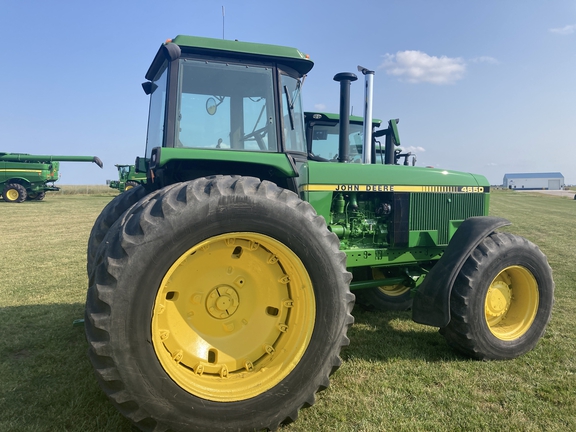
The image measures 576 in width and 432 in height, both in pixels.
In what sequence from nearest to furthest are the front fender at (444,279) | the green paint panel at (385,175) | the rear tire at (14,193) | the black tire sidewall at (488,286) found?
the front fender at (444,279), the black tire sidewall at (488,286), the green paint panel at (385,175), the rear tire at (14,193)

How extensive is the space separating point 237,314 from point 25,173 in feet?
84.8

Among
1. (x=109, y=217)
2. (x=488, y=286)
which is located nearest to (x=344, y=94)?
(x=488, y=286)

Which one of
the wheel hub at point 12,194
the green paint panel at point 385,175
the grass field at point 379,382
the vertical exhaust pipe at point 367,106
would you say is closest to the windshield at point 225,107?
the green paint panel at point 385,175

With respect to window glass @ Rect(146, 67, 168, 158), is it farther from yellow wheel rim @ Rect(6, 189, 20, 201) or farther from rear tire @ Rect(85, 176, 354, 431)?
yellow wheel rim @ Rect(6, 189, 20, 201)

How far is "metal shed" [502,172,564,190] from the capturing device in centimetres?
8678

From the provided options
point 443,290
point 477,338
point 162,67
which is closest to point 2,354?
point 162,67

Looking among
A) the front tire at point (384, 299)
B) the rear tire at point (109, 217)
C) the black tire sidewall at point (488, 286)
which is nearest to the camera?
the black tire sidewall at point (488, 286)

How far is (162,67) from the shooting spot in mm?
3285

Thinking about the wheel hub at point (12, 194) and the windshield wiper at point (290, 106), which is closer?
the windshield wiper at point (290, 106)

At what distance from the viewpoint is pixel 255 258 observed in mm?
2561

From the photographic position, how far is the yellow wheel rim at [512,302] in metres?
3.47

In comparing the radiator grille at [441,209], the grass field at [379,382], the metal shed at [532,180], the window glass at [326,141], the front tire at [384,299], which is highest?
the metal shed at [532,180]

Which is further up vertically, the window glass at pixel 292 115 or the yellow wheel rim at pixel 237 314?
the window glass at pixel 292 115

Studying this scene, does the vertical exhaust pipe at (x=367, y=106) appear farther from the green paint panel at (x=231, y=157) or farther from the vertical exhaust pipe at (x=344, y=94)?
the green paint panel at (x=231, y=157)
